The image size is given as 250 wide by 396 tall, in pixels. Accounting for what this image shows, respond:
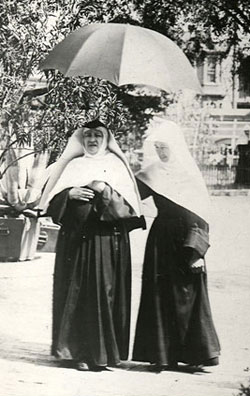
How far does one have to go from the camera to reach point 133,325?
11.7 ft

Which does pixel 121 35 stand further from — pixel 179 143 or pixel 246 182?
pixel 246 182

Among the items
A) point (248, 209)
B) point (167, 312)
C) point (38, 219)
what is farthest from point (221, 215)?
point (38, 219)

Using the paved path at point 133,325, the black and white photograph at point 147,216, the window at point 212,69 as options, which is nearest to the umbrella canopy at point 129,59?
the black and white photograph at point 147,216

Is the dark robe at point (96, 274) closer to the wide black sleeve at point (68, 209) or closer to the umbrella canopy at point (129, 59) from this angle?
the wide black sleeve at point (68, 209)

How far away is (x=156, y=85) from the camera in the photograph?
3412 millimetres

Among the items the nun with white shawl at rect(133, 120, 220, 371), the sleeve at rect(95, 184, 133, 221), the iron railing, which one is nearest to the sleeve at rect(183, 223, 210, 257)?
the nun with white shawl at rect(133, 120, 220, 371)

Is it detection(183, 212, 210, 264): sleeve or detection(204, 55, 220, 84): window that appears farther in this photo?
detection(204, 55, 220, 84): window

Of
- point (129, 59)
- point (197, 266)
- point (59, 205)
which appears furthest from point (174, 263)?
point (129, 59)

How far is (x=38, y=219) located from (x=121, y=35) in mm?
1077

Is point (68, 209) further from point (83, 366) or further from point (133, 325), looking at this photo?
point (83, 366)

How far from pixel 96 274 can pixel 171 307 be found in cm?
42

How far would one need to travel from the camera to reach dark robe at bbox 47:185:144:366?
349 centimetres

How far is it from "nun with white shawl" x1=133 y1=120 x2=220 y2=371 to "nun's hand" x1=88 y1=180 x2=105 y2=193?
0.19 metres

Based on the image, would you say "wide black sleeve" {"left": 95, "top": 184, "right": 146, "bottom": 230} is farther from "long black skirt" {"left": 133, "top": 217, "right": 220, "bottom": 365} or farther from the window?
the window
